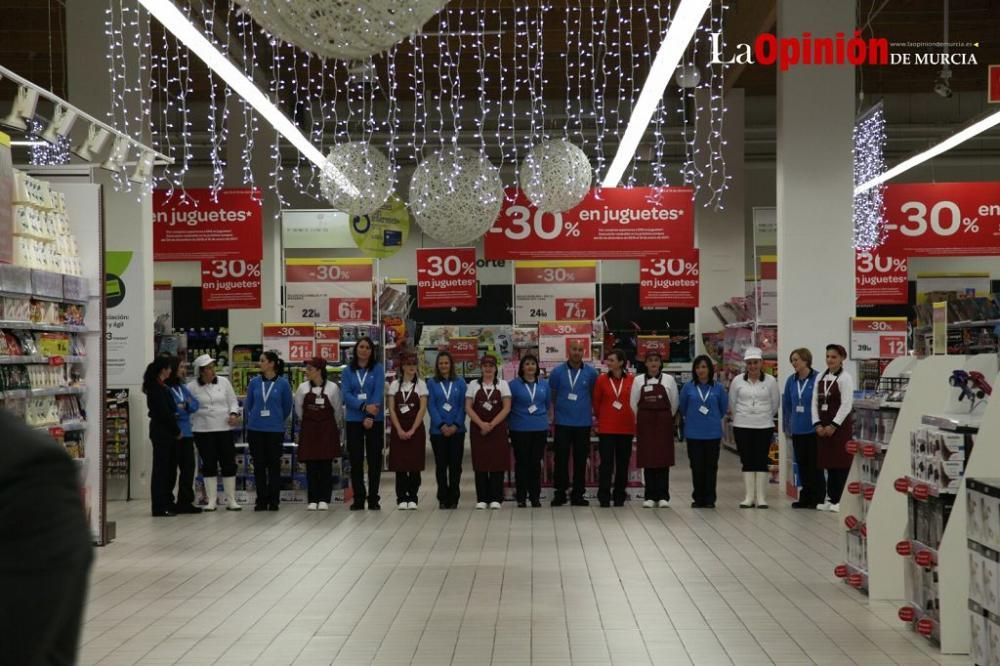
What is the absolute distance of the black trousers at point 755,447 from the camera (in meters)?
12.3

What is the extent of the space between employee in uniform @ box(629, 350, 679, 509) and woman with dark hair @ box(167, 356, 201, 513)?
13.1ft

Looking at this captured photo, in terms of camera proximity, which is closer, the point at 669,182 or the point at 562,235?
the point at 562,235

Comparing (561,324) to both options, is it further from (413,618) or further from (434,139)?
(434,139)

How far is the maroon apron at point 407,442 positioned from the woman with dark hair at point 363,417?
0.14 meters

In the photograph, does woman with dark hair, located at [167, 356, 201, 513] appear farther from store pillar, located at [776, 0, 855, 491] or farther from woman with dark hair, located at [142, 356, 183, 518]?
store pillar, located at [776, 0, 855, 491]

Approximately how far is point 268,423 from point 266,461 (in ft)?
1.30

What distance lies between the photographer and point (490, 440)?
12312mm

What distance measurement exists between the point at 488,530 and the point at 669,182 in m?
17.6

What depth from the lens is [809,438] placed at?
1220cm

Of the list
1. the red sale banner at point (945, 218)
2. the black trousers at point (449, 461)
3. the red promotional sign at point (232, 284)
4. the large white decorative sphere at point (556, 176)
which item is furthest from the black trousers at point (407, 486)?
the red promotional sign at point (232, 284)

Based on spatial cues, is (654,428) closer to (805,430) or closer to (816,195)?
(805,430)

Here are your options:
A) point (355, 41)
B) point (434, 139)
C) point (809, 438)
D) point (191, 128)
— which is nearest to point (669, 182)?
point (434, 139)

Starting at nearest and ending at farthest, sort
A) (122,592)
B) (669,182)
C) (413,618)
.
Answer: (413,618) < (122,592) < (669,182)

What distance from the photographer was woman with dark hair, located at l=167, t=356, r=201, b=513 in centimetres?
1209
